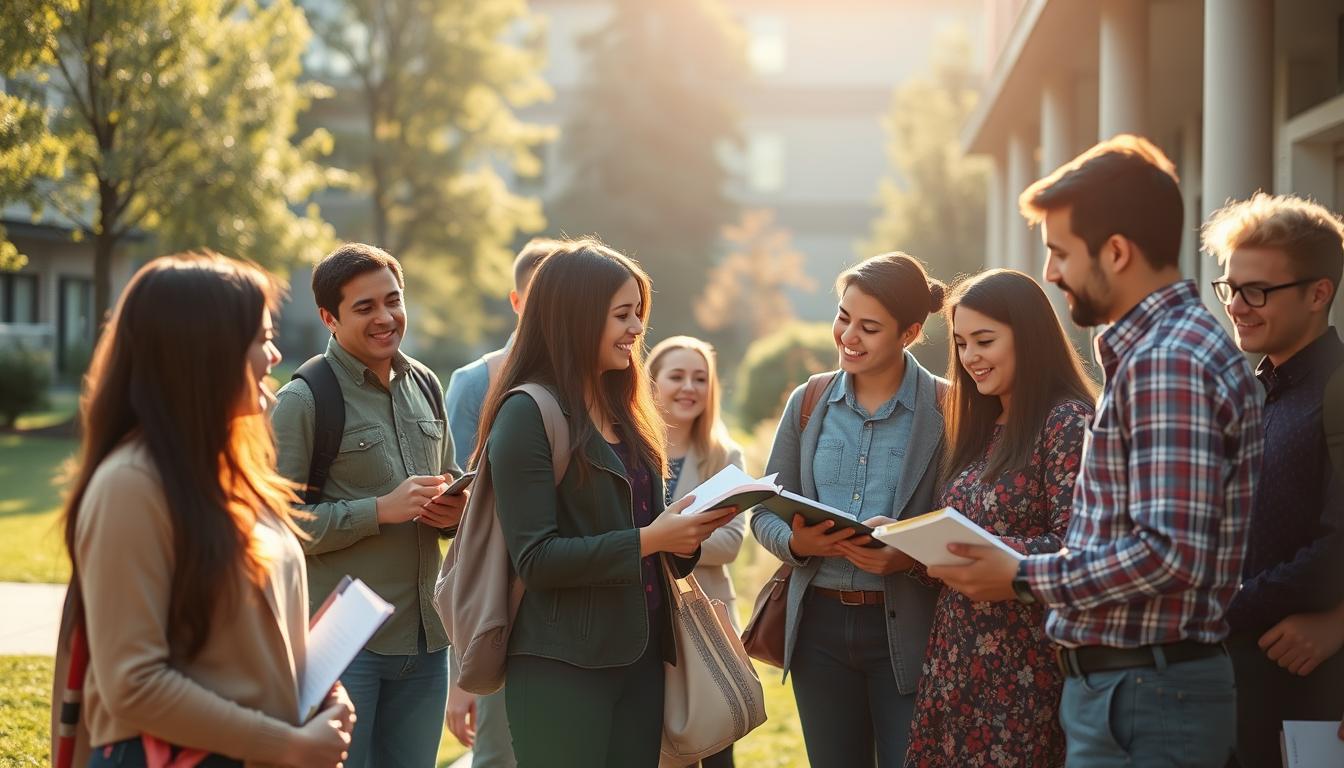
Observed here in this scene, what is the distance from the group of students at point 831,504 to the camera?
2629mm

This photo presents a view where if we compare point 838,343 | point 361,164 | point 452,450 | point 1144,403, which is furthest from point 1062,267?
point 361,164

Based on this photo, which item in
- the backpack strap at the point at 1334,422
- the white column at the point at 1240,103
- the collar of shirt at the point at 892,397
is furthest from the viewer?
the white column at the point at 1240,103

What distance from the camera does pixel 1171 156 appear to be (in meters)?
16.1

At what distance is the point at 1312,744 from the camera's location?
3.25 metres

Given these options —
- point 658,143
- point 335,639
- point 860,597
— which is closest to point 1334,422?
point 860,597

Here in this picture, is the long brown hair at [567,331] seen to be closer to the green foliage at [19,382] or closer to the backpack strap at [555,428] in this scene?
the backpack strap at [555,428]

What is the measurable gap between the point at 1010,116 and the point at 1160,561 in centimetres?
1454

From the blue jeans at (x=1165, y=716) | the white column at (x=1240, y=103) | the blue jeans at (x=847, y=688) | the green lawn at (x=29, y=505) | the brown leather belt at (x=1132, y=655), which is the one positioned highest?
the white column at (x=1240, y=103)

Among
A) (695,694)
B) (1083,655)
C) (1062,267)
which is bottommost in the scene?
(695,694)

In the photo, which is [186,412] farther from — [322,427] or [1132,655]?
[1132,655]

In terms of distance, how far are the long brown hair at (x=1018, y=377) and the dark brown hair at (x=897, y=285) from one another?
0.31 meters

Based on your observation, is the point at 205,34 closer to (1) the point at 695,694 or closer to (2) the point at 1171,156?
(2) the point at 1171,156

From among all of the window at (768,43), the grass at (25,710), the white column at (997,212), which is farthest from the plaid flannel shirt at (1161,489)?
the window at (768,43)

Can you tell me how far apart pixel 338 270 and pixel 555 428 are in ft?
4.63
